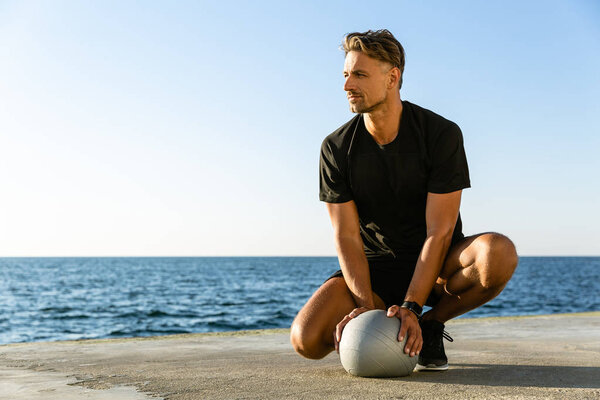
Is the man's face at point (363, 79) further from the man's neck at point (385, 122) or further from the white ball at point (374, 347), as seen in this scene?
the white ball at point (374, 347)

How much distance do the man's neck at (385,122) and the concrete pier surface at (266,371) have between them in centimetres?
150

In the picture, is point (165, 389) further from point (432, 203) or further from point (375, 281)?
point (432, 203)

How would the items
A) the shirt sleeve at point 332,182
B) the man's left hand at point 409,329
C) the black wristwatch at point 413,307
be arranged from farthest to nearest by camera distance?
1. the shirt sleeve at point 332,182
2. the black wristwatch at point 413,307
3. the man's left hand at point 409,329

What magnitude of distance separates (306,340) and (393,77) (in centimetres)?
173

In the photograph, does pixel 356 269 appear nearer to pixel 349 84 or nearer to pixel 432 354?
pixel 432 354

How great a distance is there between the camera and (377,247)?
434 cm

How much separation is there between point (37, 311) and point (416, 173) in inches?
1054

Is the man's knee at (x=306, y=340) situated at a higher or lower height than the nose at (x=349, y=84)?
lower

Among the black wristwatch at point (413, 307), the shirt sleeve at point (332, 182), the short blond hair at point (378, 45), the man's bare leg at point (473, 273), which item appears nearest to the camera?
the black wristwatch at point (413, 307)

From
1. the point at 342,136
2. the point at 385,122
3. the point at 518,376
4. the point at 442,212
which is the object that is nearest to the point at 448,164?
the point at 442,212

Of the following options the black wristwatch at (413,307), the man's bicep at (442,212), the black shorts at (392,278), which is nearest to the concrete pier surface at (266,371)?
the black wristwatch at (413,307)

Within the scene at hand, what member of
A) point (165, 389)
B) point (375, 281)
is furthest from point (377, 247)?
point (165, 389)

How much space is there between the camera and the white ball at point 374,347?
3445 millimetres

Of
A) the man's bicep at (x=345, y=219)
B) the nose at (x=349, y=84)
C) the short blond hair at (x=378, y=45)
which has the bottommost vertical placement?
the man's bicep at (x=345, y=219)
